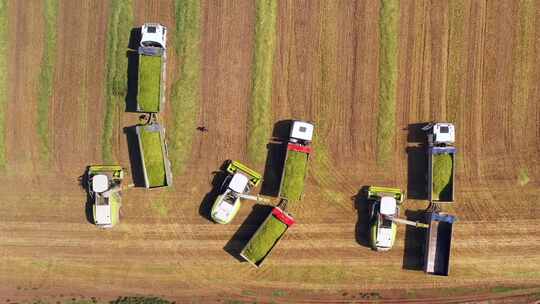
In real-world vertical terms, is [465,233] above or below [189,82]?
below

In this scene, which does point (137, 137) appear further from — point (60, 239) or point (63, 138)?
point (60, 239)

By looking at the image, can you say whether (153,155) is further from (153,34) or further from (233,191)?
(153,34)

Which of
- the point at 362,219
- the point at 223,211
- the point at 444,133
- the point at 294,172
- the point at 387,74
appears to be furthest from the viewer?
the point at 362,219

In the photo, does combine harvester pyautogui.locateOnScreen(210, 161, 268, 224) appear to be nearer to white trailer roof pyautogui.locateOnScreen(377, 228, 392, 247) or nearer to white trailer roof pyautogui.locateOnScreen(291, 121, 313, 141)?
white trailer roof pyautogui.locateOnScreen(291, 121, 313, 141)

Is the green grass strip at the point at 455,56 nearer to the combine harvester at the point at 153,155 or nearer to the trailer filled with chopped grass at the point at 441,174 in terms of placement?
the trailer filled with chopped grass at the point at 441,174

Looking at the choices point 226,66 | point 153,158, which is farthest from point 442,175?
point 153,158

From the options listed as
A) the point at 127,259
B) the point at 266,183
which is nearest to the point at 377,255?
the point at 266,183
